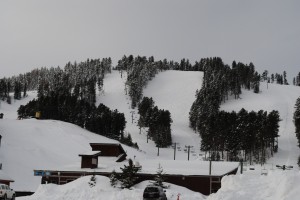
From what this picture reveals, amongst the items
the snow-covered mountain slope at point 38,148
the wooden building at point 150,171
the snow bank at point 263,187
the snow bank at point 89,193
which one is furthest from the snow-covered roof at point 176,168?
the snow bank at point 263,187

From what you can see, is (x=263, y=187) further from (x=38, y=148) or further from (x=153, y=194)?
(x=38, y=148)

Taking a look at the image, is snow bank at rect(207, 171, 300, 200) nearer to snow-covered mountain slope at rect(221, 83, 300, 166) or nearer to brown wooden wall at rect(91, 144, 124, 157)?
brown wooden wall at rect(91, 144, 124, 157)

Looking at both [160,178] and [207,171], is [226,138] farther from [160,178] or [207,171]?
[160,178]

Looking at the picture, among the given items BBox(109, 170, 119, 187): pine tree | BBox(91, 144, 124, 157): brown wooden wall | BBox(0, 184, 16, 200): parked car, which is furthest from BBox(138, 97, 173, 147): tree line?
BBox(0, 184, 16, 200): parked car

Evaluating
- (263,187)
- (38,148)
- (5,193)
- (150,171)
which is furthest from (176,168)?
(38,148)

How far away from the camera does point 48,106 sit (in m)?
147

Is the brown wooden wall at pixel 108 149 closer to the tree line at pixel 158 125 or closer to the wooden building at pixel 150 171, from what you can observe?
the wooden building at pixel 150 171

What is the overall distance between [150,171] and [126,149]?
164ft

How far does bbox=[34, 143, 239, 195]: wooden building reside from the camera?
53.5 m

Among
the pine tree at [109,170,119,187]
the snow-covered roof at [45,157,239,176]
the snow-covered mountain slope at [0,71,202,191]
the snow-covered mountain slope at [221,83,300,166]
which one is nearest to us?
the pine tree at [109,170,119,187]

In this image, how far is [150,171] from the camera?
54594 mm

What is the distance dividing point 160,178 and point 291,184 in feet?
83.9

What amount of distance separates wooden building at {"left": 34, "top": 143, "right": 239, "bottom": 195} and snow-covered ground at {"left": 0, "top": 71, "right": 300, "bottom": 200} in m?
3.75

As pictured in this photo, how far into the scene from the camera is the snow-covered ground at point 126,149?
28469mm
